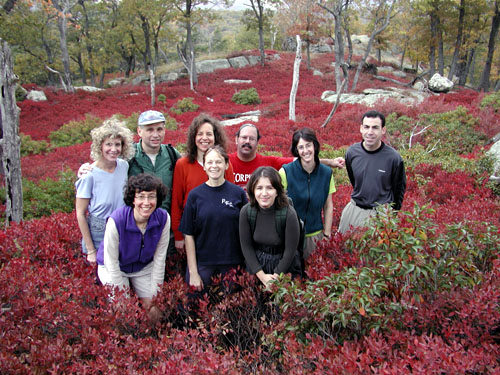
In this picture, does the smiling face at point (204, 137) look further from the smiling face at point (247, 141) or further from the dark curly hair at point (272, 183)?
the dark curly hair at point (272, 183)

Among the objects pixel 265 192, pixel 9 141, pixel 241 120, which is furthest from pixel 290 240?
pixel 241 120

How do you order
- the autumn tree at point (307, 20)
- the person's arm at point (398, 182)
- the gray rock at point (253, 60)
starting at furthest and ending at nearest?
the gray rock at point (253, 60) < the autumn tree at point (307, 20) < the person's arm at point (398, 182)

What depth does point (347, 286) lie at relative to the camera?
2645 mm

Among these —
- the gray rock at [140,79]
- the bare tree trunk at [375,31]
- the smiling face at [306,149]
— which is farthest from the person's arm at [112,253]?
the gray rock at [140,79]

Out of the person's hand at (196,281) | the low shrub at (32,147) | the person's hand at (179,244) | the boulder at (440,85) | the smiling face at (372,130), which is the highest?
the boulder at (440,85)

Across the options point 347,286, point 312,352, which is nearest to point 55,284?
point 312,352

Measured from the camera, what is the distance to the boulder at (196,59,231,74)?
A: 32938 mm

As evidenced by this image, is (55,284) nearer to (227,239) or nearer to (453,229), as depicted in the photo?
(227,239)

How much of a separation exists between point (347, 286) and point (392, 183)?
1.83 meters

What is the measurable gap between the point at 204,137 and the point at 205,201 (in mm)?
789

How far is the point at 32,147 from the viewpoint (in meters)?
13.5

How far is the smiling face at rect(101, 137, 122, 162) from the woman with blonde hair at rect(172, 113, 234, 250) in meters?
0.63

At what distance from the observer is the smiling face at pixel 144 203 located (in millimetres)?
3160

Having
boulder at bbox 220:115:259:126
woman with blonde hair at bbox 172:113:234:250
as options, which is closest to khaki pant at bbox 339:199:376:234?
woman with blonde hair at bbox 172:113:234:250
